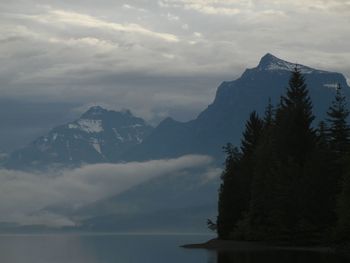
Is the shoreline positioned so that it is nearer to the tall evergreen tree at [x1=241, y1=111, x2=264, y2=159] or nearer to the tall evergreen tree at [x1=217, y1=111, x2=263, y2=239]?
the tall evergreen tree at [x1=217, y1=111, x2=263, y2=239]

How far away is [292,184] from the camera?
381ft

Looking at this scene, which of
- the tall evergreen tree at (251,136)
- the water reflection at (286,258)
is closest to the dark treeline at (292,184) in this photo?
the tall evergreen tree at (251,136)

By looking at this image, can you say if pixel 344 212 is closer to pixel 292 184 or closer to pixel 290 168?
pixel 292 184

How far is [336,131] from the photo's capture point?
445 ft

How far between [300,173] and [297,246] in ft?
38.9

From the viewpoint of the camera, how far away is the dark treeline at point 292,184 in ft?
371

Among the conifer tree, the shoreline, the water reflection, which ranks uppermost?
the conifer tree

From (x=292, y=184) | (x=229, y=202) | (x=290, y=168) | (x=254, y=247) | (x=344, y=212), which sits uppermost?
(x=290, y=168)

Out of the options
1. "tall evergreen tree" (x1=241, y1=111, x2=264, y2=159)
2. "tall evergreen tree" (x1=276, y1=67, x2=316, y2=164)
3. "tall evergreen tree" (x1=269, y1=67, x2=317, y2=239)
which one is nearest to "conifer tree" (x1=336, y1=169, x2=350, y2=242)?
"tall evergreen tree" (x1=269, y1=67, x2=317, y2=239)

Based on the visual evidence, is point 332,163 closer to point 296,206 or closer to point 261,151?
point 296,206

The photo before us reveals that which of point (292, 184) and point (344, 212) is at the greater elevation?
point (292, 184)

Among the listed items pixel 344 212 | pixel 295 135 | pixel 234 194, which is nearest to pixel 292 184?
pixel 295 135

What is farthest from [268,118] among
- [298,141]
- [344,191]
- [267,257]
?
[267,257]

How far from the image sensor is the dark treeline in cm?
11312
